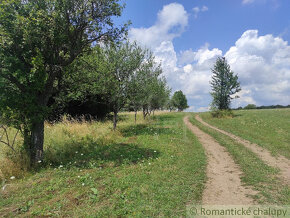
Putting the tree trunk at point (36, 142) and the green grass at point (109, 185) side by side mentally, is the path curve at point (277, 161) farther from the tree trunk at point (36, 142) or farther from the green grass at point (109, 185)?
the tree trunk at point (36, 142)

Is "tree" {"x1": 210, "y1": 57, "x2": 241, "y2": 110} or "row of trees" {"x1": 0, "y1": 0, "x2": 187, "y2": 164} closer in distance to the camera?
"row of trees" {"x1": 0, "y1": 0, "x2": 187, "y2": 164}

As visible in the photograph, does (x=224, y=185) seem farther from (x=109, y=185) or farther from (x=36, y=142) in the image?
(x=36, y=142)

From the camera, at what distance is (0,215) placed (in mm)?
4012

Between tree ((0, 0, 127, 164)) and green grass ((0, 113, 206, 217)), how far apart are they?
185cm

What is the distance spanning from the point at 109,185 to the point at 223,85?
31.4 meters

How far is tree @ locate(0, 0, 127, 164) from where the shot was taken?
19.6 feet

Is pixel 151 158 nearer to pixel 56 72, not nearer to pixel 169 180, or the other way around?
pixel 169 180

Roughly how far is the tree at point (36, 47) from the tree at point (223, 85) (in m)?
27.8

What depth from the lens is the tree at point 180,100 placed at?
82375mm

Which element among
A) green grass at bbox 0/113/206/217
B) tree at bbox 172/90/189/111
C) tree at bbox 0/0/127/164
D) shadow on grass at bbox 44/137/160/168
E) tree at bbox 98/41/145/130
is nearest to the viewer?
green grass at bbox 0/113/206/217

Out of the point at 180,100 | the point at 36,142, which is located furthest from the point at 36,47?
the point at 180,100

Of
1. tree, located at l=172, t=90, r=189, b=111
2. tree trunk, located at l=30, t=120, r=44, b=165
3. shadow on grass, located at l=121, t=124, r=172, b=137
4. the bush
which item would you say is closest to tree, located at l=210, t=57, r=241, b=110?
the bush

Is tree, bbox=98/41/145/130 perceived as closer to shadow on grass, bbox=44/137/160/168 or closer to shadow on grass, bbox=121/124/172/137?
shadow on grass, bbox=121/124/172/137

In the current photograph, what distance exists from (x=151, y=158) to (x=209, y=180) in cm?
292
